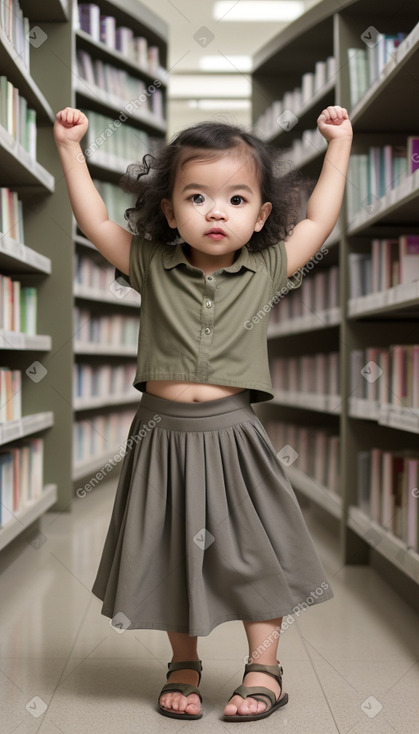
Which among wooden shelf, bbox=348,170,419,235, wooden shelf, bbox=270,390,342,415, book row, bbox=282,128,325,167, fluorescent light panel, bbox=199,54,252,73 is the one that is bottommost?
wooden shelf, bbox=270,390,342,415

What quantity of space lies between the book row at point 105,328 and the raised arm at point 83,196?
104 inches

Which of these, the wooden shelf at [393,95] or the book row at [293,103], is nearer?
the wooden shelf at [393,95]

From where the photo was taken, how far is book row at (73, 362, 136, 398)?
14.4 feet

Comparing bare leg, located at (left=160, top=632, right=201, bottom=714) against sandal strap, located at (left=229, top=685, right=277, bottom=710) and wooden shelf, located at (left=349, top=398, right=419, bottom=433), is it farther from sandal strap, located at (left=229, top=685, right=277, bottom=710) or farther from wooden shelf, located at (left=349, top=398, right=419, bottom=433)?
wooden shelf, located at (left=349, top=398, right=419, bottom=433)

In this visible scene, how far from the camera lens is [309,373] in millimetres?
3924

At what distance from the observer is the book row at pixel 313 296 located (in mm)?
3554

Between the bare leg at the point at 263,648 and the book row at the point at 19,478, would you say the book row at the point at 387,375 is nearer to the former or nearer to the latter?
the bare leg at the point at 263,648

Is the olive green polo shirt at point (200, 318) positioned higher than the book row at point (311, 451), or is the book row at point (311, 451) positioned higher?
the olive green polo shirt at point (200, 318)

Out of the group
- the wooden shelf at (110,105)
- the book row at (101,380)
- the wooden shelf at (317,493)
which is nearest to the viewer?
the wooden shelf at (317,493)

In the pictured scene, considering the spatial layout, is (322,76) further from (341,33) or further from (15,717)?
(15,717)

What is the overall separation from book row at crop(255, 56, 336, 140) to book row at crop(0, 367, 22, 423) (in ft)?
4.99

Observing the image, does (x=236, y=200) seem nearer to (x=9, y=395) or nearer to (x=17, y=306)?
(x=9, y=395)

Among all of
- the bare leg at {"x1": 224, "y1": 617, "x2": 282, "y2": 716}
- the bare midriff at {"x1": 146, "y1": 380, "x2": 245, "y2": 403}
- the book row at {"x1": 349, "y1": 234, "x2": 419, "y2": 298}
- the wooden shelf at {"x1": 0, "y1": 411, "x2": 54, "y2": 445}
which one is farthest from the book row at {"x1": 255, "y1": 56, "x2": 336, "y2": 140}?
the bare leg at {"x1": 224, "y1": 617, "x2": 282, "y2": 716}

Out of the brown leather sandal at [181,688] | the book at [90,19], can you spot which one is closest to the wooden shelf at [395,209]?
the brown leather sandal at [181,688]
